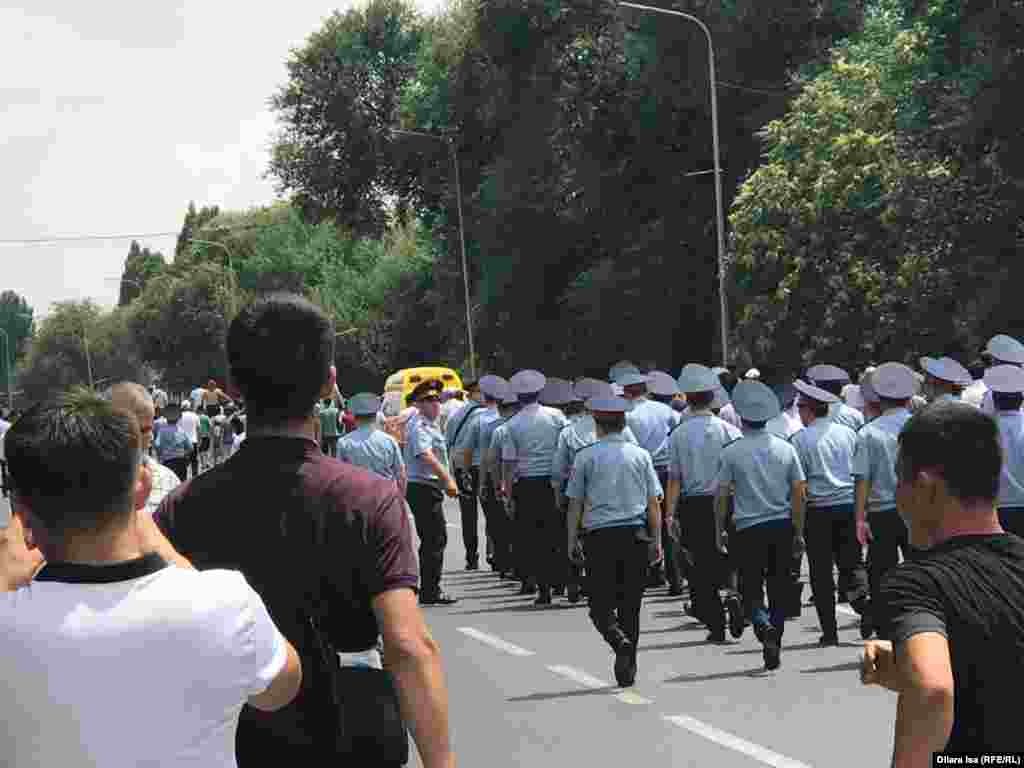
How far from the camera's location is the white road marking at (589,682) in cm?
1058

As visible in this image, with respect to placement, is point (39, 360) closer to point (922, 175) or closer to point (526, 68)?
point (526, 68)

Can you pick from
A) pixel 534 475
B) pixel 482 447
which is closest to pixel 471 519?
pixel 482 447

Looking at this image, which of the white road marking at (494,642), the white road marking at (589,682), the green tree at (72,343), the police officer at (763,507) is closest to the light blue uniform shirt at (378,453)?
the white road marking at (494,642)

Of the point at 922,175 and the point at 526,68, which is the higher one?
the point at 526,68

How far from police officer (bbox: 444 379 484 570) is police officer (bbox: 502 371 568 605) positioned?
250 centimetres

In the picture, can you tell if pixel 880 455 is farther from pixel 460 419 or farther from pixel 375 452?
pixel 460 419

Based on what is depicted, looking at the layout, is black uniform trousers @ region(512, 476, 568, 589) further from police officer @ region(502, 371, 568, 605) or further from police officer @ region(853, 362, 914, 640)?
police officer @ region(853, 362, 914, 640)

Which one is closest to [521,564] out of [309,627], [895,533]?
[895,533]

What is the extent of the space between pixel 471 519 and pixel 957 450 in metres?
16.2

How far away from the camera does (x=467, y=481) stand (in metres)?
19.5

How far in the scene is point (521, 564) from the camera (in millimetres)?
16969

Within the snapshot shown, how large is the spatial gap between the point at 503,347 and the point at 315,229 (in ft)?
138

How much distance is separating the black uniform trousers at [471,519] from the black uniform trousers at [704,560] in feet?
18.4

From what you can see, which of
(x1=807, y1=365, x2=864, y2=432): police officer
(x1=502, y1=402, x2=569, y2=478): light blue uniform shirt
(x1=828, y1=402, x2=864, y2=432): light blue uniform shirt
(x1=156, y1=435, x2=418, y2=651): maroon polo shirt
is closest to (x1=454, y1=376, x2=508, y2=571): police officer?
(x1=502, y1=402, x2=569, y2=478): light blue uniform shirt
